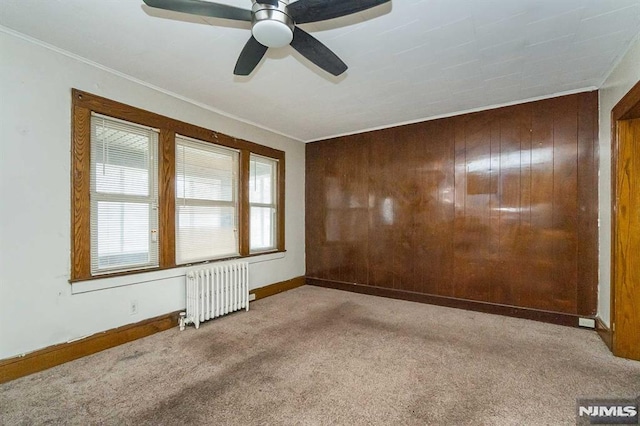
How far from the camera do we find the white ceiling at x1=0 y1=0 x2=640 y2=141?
1.95 meters

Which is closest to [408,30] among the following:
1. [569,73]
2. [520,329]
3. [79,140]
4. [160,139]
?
[569,73]

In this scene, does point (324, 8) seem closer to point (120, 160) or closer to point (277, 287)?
point (120, 160)

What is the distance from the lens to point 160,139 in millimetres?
3145

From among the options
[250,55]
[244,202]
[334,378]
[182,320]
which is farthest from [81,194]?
[334,378]

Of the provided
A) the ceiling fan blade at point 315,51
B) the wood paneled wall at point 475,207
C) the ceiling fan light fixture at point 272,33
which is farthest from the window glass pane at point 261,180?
the ceiling fan light fixture at point 272,33

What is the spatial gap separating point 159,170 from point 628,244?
15.0 feet

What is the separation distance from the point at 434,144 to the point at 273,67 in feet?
8.28

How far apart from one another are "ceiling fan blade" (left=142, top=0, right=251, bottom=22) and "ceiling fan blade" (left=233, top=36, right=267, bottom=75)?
210 mm

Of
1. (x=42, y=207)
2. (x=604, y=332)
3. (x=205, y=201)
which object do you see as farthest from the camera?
(x=205, y=201)

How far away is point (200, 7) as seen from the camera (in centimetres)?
156

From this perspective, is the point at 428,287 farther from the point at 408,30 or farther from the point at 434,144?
the point at 408,30

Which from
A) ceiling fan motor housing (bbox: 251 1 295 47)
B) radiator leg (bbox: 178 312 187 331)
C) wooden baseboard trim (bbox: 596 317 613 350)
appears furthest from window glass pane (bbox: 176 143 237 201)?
wooden baseboard trim (bbox: 596 317 613 350)

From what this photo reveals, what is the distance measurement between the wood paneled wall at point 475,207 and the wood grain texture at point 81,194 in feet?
11.1

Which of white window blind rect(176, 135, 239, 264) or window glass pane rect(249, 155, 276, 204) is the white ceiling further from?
window glass pane rect(249, 155, 276, 204)
